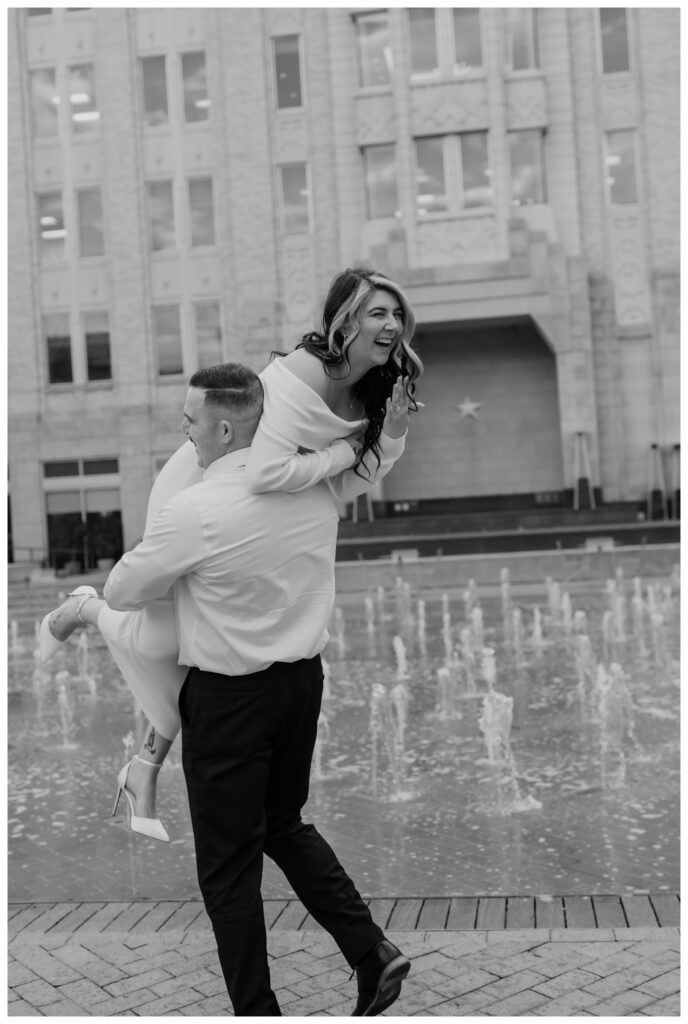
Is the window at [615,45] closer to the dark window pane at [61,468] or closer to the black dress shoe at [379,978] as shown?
the dark window pane at [61,468]

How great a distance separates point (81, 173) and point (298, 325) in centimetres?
799

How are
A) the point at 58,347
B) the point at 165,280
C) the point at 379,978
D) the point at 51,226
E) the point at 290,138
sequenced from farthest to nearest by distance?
the point at 51,226 → the point at 58,347 → the point at 165,280 → the point at 290,138 → the point at 379,978

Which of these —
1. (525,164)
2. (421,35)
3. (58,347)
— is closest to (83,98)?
(58,347)

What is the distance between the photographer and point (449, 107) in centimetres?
2816

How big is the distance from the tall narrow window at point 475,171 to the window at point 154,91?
28.4 ft

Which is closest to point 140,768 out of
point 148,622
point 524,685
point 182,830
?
point 148,622

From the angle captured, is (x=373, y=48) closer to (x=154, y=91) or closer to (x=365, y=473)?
(x=154, y=91)

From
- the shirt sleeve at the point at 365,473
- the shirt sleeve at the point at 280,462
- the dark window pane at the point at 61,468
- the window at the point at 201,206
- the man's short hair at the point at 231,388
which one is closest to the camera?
the shirt sleeve at the point at 280,462

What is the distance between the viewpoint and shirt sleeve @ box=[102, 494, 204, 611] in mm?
3000

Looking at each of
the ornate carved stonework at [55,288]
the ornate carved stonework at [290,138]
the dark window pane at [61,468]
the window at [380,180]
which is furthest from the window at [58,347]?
the window at [380,180]

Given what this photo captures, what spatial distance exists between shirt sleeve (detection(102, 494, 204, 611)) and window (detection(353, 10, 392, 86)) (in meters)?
28.0

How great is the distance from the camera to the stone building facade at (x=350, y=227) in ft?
91.9

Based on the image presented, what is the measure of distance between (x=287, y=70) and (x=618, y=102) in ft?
28.8

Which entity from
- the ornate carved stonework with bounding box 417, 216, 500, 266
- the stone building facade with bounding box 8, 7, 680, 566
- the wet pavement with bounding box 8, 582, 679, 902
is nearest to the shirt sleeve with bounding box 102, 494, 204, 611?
the wet pavement with bounding box 8, 582, 679, 902
